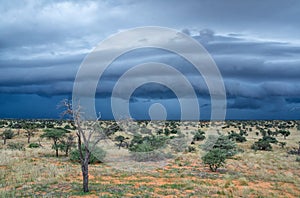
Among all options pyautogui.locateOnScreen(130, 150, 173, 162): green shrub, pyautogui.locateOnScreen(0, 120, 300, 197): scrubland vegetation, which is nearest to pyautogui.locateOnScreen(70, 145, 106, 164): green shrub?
pyautogui.locateOnScreen(0, 120, 300, 197): scrubland vegetation

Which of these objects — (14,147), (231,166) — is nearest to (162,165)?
(231,166)

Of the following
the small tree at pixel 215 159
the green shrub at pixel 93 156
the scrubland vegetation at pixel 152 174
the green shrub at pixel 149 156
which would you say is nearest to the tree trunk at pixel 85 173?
the scrubland vegetation at pixel 152 174

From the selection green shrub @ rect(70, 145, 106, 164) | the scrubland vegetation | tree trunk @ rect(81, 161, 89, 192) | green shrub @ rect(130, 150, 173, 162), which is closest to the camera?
tree trunk @ rect(81, 161, 89, 192)

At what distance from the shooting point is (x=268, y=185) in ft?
74.5

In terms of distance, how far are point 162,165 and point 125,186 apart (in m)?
11.2

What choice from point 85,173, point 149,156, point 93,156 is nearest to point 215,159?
point 149,156

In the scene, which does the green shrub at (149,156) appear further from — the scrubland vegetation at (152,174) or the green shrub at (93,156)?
the green shrub at (93,156)

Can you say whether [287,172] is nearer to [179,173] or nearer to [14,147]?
[179,173]

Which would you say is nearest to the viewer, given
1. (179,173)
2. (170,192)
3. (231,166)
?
(170,192)

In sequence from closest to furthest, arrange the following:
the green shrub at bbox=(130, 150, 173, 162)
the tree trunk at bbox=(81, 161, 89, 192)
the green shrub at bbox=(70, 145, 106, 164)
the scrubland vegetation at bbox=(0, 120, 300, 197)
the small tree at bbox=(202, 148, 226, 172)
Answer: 1. the tree trunk at bbox=(81, 161, 89, 192)
2. the scrubland vegetation at bbox=(0, 120, 300, 197)
3. the small tree at bbox=(202, 148, 226, 172)
4. the green shrub at bbox=(70, 145, 106, 164)
5. the green shrub at bbox=(130, 150, 173, 162)

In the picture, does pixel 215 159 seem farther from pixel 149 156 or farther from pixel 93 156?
pixel 93 156

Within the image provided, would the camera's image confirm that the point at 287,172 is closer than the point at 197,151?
Yes

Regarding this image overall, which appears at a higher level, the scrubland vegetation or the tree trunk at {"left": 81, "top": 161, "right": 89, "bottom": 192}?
the tree trunk at {"left": 81, "top": 161, "right": 89, "bottom": 192}

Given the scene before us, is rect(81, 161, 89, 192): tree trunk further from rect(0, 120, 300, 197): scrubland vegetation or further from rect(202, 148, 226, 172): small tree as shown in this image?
rect(202, 148, 226, 172): small tree
